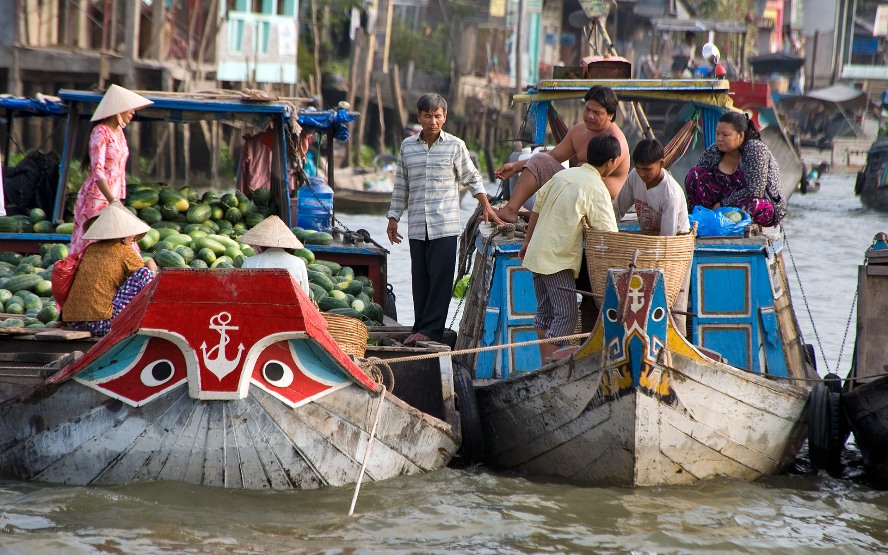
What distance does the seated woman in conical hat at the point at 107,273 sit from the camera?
5.71 m

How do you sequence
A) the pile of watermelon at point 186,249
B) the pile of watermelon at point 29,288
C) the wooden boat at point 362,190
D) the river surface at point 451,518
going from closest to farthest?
the river surface at point 451,518 → the pile of watermelon at point 29,288 → the pile of watermelon at point 186,249 → the wooden boat at point 362,190

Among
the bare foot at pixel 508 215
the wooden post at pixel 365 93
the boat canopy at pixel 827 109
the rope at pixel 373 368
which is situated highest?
the boat canopy at pixel 827 109

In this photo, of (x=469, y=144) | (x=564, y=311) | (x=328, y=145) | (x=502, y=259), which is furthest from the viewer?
(x=469, y=144)

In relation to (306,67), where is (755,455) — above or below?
below

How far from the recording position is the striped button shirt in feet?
22.4

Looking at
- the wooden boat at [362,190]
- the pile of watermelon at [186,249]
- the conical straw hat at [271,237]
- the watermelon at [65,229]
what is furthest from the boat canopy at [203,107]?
the wooden boat at [362,190]

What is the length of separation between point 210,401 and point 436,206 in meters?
2.45

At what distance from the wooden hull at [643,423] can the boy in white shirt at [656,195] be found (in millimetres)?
855

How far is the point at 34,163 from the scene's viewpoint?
9570 millimetres

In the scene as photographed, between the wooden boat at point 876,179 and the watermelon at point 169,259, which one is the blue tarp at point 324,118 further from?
the wooden boat at point 876,179

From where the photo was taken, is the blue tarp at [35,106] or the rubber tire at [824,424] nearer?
the rubber tire at [824,424]

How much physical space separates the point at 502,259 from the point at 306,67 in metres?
20.0

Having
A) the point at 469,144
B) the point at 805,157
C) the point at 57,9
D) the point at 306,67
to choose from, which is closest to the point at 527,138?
the point at 57,9

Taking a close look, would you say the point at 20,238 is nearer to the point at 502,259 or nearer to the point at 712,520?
the point at 502,259
